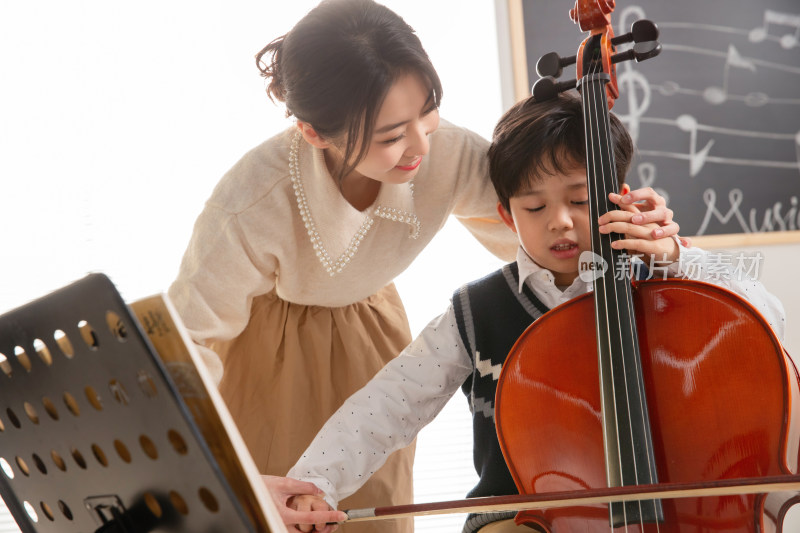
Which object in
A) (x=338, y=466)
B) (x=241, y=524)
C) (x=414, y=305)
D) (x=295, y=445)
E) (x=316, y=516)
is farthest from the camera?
(x=414, y=305)

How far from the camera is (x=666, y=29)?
70.2 inches

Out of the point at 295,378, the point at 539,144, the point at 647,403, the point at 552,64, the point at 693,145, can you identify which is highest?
the point at 552,64

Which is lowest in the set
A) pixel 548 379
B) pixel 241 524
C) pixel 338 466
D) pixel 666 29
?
pixel 338 466

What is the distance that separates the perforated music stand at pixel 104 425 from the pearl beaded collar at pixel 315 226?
616 millimetres

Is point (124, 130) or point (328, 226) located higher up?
point (124, 130)

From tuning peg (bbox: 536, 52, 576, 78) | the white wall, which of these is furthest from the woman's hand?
the white wall

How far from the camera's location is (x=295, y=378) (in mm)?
1199

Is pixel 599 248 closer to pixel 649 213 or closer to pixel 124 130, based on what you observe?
pixel 649 213

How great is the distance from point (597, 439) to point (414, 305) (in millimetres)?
1028

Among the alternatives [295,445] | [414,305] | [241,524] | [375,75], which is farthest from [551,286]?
[414,305]

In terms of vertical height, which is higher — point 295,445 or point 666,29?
point 666,29

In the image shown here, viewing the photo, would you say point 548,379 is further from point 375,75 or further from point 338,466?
point 375,75

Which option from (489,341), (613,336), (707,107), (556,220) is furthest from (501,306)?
(707,107)

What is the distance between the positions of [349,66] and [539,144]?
27 cm
